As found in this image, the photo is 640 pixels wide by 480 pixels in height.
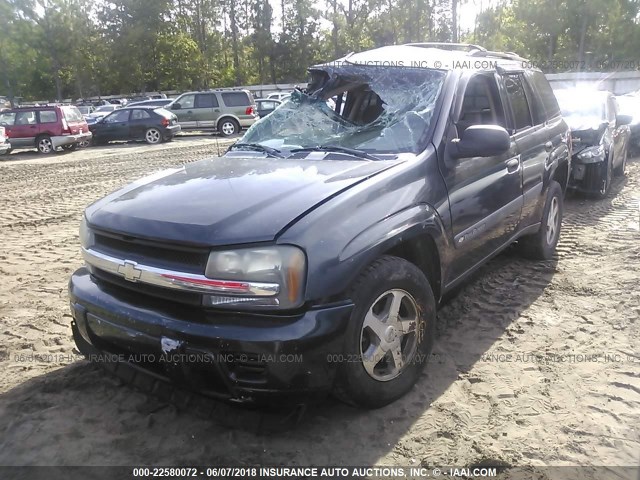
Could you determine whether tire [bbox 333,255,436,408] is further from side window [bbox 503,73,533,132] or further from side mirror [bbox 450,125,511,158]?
side window [bbox 503,73,533,132]

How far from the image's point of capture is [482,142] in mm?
3168

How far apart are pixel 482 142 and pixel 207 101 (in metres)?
20.4

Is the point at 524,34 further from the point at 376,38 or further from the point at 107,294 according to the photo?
the point at 107,294

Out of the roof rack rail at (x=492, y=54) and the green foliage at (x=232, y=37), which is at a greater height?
the green foliage at (x=232, y=37)

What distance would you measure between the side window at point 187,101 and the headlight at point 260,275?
69.6 feet

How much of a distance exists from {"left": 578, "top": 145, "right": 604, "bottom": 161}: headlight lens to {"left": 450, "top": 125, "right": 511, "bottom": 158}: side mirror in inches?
192

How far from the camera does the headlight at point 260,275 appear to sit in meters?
2.32

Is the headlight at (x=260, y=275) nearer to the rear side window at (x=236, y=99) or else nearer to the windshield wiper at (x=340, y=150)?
the windshield wiper at (x=340, y=150)

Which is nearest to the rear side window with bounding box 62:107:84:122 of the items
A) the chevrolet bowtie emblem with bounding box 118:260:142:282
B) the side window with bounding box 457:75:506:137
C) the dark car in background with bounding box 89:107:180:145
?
the dark car in background with bounding box 89:107:180:145

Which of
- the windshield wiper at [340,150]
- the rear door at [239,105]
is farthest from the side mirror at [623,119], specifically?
the rear door at [239,105]

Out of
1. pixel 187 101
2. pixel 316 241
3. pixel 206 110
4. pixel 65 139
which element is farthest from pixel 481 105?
pixel 187 101

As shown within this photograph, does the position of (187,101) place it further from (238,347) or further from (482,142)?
(238,347)

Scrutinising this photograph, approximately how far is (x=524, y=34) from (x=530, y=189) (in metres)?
45.4

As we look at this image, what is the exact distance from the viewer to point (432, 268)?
3174 millimetres
